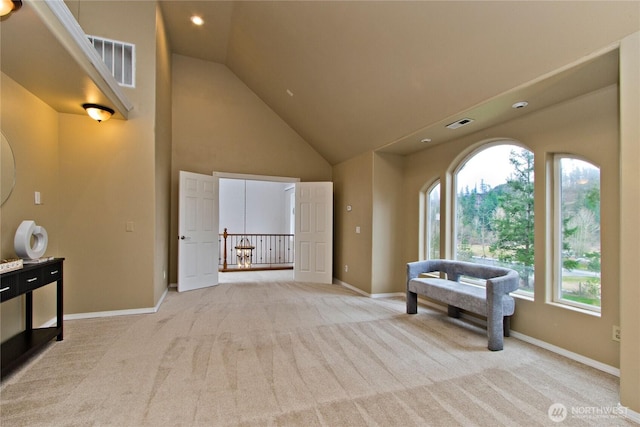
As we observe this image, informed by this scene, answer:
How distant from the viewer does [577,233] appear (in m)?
2.87

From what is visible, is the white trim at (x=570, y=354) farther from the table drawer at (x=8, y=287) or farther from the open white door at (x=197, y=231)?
the open white door at (x=197, y=231)

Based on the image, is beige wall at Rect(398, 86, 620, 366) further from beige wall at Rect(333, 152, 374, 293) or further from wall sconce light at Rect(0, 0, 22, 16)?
wall sconce light at Rect(0, 0, 22, 16)

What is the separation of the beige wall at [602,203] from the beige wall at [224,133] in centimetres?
389

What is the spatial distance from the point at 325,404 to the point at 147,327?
2.44 meters

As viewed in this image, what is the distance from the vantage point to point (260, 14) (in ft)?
13.0

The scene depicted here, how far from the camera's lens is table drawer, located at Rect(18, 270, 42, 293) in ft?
7.98

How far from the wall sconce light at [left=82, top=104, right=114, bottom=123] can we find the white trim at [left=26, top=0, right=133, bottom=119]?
8.1 inches

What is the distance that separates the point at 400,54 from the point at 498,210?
221 centimetres

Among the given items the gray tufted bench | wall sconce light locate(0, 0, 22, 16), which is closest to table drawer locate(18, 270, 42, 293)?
wall sconce light locate(0, 0, 22, 16)

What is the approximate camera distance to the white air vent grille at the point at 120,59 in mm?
3797

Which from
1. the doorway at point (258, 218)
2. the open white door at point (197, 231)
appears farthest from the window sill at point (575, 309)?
the doorway at point (258, 218)

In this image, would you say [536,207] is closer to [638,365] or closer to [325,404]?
[638,365]

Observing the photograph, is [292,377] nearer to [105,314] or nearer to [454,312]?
[454,312]

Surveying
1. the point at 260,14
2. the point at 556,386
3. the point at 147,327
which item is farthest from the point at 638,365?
the point at 260,14
